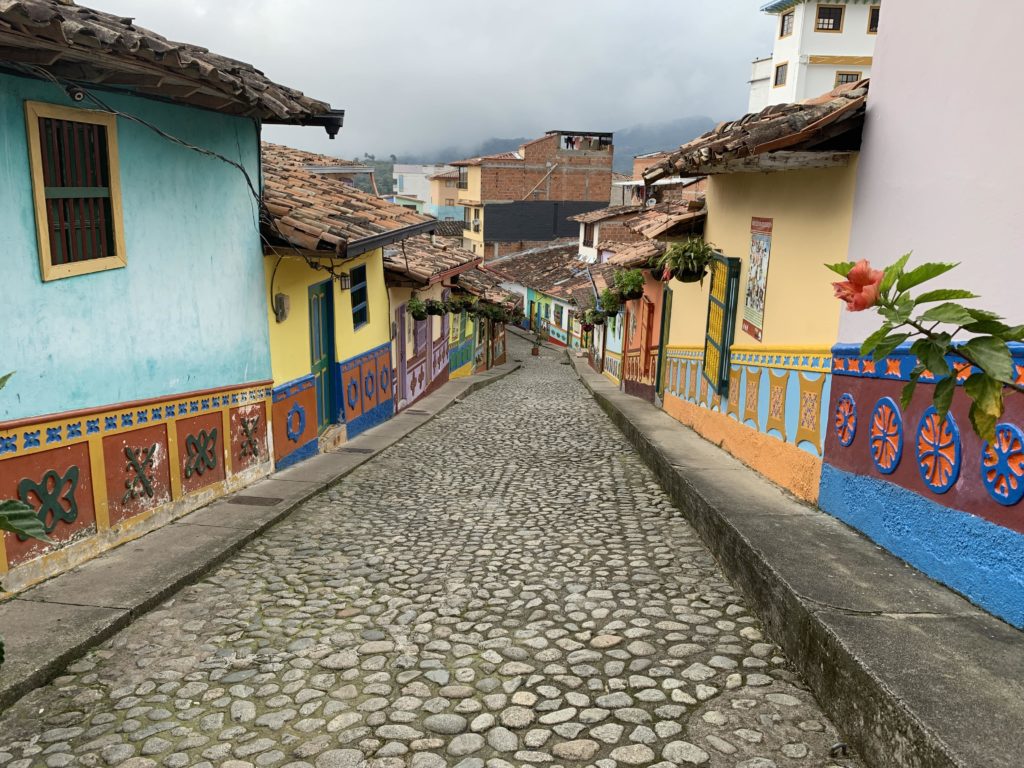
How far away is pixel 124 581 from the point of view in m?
5.38

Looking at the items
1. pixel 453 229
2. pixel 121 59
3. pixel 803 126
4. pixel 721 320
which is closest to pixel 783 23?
pixel 453 229

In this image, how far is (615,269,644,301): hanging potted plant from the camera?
1377 centimetres

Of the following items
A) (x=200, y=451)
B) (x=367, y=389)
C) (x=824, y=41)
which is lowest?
(x=367, y=389)

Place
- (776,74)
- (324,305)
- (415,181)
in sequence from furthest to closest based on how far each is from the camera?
(415,181), (776,74), (324,305)

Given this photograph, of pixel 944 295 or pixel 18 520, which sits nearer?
pixel 944 295

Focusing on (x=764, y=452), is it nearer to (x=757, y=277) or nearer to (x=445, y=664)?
(x=757, y=277)

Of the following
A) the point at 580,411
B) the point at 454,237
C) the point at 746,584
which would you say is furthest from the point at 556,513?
the point at 454,237

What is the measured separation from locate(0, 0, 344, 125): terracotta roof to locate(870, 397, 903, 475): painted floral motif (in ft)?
16.6

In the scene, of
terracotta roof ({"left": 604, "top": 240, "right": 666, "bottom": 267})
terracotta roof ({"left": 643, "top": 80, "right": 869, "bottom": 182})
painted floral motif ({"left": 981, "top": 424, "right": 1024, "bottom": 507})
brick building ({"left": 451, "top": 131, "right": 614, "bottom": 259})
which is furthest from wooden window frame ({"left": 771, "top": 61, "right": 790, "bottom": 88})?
painted floral motif ({"left": 981, "top": 424, "right": 1024, "bottom": 507})

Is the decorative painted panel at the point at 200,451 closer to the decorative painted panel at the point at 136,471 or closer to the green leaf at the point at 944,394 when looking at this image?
the decorative painted panel at the point at 136,471

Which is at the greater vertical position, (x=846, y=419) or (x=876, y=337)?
(x=876, y=337)

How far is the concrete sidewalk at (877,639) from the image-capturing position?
9.93ft

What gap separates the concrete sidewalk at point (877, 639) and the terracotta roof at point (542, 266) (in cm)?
3407

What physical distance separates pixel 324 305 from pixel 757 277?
5.59 m
